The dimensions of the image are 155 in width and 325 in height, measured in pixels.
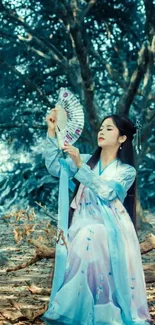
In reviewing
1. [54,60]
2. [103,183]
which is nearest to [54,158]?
[103,183]

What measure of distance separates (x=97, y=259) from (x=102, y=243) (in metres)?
0.10

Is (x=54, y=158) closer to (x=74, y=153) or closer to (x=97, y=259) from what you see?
(x=74, y=153)

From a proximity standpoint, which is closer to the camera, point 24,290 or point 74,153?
point 74,153

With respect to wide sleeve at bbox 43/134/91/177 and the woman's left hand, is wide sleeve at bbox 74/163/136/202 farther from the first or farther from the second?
wide sleeve at bbox 43/134/91/177

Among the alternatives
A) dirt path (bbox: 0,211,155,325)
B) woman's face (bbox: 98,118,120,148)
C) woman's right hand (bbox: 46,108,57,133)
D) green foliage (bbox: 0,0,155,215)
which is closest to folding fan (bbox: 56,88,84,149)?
woman's right hand (bbox: 46,108,57,133)

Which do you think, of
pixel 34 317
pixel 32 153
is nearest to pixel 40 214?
pixel 32 153

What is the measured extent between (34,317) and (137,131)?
151 centimetres

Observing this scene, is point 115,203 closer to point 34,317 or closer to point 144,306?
point 144,306

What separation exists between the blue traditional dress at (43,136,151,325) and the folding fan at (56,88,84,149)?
0.27ft

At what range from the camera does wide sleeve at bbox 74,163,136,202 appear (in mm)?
3838

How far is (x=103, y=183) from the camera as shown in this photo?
3.85 metres

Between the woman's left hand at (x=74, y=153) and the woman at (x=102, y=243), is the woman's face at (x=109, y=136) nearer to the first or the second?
the woman at (x=102, y=243)

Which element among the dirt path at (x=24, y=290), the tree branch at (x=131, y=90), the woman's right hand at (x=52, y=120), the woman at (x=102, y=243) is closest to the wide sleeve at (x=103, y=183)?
the woman at (x=102, y=243)

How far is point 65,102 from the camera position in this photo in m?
3.98
